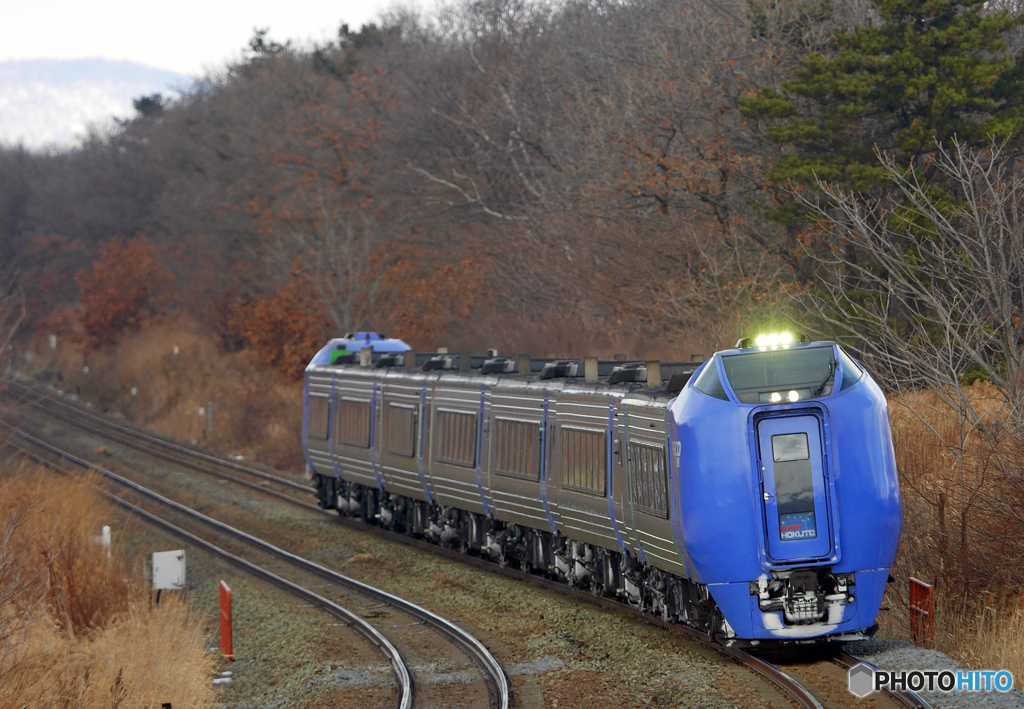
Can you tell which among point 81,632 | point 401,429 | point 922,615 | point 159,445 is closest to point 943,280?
point 401,429

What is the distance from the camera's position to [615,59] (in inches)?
1537

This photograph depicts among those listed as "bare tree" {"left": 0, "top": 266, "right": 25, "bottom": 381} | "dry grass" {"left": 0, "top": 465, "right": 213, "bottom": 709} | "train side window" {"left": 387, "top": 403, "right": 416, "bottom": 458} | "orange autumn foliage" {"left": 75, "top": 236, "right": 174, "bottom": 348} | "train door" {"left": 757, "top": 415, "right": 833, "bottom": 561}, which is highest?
"orange autumn foliage" {"left": 75, "top": 236, "right": 174, "bottom": 348}

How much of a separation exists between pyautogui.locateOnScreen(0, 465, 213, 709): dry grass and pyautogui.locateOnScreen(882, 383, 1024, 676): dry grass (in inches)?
305

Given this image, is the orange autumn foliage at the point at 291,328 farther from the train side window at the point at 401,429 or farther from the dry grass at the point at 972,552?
the dry grass at the point at 972,552

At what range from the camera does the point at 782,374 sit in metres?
11.9

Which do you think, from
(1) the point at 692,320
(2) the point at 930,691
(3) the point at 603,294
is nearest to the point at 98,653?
(2) the point at 930,691

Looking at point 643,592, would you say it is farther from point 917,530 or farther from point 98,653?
point 98,653

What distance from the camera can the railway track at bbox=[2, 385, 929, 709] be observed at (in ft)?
34.6

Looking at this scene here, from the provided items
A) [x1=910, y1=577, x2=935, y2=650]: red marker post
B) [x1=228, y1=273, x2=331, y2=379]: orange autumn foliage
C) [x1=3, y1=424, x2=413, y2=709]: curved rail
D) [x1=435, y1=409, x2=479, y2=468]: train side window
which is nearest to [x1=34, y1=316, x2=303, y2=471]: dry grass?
[x1=228, y1=273, x2=331, y2=379]: orange autumn foliage

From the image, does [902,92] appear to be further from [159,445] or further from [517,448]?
[159,445]

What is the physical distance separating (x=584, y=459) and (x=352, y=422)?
403 inches

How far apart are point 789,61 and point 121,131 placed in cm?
7068

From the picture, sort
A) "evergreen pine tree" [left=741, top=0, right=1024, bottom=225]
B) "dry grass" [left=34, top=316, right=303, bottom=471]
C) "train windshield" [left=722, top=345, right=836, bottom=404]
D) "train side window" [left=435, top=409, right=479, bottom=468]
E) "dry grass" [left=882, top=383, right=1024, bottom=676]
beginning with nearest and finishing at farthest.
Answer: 1. "train windshield" [left=722, top=345, right=836, bottom=404]
2. "dry grass" [left=882, top=383, right=1024, bottom=676]
3. "train side window" [left=435, top=409, right=479, bottom=468]
4. "evergreen pine tree" [left=741, top=0, right=1024, bottom=225]
5. "dry grass" [left=34, top=316, right=303, bottom=471]

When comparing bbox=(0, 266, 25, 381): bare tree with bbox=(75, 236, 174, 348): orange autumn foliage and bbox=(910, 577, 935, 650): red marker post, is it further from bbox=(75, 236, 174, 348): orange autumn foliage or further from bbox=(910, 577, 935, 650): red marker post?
bbox=(75, 236, 174, 348): orange autumn foliage
